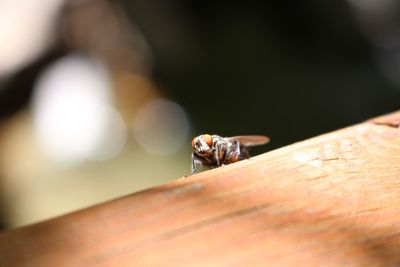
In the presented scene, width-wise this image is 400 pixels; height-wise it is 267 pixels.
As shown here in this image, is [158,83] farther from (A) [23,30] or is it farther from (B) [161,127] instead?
(A) [23,30]

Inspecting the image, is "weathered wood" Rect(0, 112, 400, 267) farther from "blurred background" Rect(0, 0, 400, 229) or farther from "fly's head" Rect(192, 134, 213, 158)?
"blurred background" Rect(0, 0, 400, 229)

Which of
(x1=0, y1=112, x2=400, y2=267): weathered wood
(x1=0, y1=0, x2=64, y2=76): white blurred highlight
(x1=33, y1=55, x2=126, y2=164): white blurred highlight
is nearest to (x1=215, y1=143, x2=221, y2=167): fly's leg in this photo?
(x1=0, y1=112, x2=400, y2=267): weathered wood

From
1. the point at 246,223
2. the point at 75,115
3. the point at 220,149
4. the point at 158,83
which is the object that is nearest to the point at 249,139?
the point at 220,149

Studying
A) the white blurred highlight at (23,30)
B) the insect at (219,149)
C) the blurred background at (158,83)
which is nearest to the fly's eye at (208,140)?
the insect at (219,149)

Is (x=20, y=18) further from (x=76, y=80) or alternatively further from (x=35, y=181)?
(x=35, y=181)

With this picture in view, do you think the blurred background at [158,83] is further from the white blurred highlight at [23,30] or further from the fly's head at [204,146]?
the fly's head at [204,146]

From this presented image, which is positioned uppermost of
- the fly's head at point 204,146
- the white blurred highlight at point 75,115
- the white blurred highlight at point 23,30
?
the white blurred highlight at point 23,30
